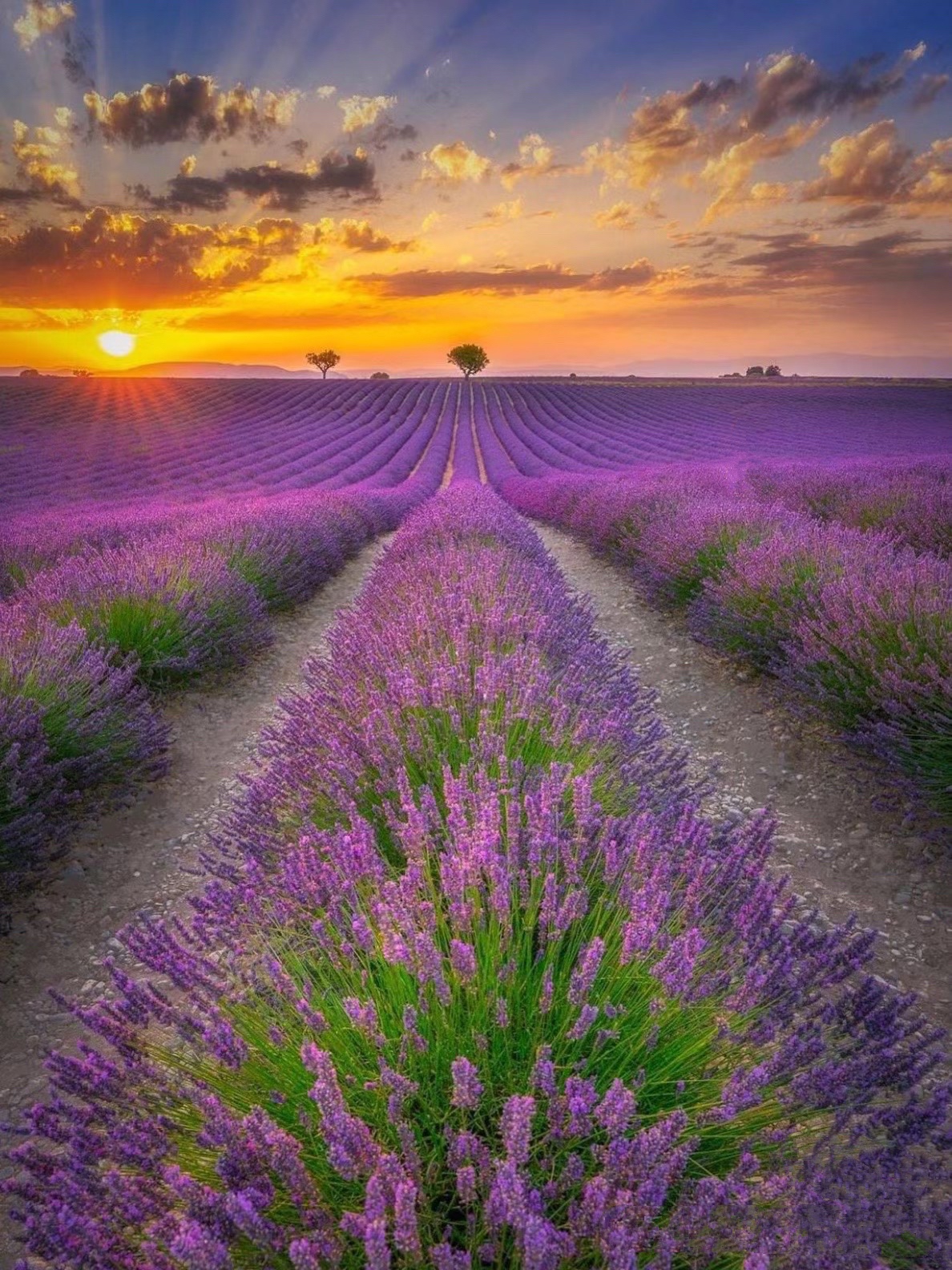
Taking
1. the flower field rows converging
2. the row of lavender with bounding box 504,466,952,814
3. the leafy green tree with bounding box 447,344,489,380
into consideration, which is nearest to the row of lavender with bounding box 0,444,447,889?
the flower field rows converging

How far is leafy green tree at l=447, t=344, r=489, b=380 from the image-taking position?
5991 cm

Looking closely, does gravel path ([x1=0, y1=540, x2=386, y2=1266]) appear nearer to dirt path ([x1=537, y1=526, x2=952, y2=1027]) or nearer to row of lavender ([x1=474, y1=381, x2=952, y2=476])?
dirt path ([x1=537, y1=526, x2=952, y2=1027])

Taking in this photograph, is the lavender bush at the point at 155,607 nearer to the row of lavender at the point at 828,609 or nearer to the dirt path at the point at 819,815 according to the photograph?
the dirt path at the point at 819,815

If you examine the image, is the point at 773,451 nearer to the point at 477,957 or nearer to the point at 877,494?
the point at 877,494

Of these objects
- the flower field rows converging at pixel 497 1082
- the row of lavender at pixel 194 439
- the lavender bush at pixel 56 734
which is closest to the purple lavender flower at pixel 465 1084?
the flower field rows converging at pixel 497 1082

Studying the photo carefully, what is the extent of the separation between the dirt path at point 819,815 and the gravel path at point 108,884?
8.24 ft

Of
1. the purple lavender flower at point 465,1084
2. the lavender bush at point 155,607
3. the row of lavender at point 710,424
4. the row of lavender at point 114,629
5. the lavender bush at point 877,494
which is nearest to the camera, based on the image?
the purple lavender flower at point 465,1084

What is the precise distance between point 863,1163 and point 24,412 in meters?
29.1

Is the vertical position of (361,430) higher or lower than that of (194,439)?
higher

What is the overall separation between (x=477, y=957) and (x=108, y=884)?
2274 mm

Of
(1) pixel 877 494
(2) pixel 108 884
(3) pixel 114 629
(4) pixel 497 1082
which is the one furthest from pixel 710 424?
(4) pixel 497 1082

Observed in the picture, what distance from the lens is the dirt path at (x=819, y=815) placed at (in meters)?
2.66

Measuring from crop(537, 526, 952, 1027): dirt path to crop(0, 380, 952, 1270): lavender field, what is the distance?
175 mm

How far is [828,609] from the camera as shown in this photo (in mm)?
3977
